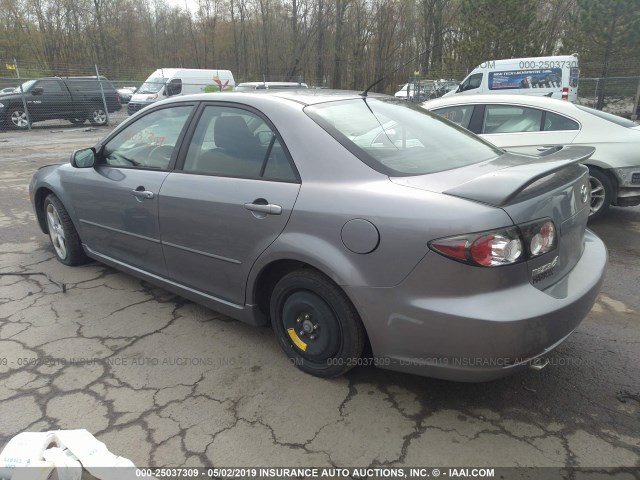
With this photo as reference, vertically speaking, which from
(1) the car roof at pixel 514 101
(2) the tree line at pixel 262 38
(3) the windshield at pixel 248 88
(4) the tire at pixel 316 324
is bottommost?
(4) the tire at pixel 316 324

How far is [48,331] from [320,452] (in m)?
2.19

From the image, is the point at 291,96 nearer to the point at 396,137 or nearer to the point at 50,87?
the point at 396,137

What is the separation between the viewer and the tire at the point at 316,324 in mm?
2348

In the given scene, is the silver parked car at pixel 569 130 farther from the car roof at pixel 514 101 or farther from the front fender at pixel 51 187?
the front fender at pixel 51 187

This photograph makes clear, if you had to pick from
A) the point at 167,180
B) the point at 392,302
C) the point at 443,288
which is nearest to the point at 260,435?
the point at 392,302

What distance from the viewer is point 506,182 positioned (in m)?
2.08

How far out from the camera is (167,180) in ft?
10.1

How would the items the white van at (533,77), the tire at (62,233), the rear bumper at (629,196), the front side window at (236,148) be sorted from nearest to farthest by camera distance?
the front side window at (236,148)
the tire at (62,233)
the rear bumper at (629,196)
the white van at (533,77)

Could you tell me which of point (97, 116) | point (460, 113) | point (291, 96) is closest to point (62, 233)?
point (291, 96)

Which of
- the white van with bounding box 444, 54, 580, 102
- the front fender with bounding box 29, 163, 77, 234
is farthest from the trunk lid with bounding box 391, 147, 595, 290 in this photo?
the white van with bounding box 444, 54, 580, 102

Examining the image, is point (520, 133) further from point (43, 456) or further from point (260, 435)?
point (43, 456)

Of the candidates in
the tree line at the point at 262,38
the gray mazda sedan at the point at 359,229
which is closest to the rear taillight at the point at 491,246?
the gray mazda sedan at the point at 359,229

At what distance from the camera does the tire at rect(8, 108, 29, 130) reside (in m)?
16.9

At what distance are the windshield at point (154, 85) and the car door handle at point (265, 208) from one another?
19416mm
